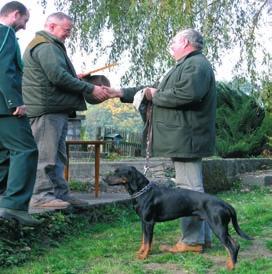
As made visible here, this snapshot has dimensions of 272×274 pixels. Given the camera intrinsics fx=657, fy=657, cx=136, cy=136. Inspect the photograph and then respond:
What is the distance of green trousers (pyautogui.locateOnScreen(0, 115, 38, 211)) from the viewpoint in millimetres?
5273

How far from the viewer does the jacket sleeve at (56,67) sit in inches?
245

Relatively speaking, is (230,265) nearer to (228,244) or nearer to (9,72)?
(228,244)

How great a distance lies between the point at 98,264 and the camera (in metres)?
5.23

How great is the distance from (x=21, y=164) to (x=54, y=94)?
126 centimetres

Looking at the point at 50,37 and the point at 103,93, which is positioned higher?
the point at 50,37

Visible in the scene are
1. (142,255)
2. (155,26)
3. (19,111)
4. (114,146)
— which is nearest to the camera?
(19,111)

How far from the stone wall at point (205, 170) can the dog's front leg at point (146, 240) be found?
3713 mm

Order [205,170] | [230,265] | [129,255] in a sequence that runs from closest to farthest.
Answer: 1. [230,265]
2. [129,255]
3. [205,170]

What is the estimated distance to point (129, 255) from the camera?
553 cm

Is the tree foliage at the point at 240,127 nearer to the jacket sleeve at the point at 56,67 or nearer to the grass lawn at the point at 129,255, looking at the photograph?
the grass lawn at the point at 129,255

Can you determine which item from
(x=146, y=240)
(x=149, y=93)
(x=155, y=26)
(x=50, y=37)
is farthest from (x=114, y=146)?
(x=146, y=240)

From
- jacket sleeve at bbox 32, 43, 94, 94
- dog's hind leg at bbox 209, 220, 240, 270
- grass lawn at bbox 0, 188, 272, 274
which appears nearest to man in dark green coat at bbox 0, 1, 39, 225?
grass lawn at bbox 0, 188, 272, 274

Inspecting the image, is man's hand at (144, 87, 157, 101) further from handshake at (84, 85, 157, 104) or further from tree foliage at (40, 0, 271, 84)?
tree foliage at (40, 0, 271, 84)

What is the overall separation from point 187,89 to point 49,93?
5.17 ft
